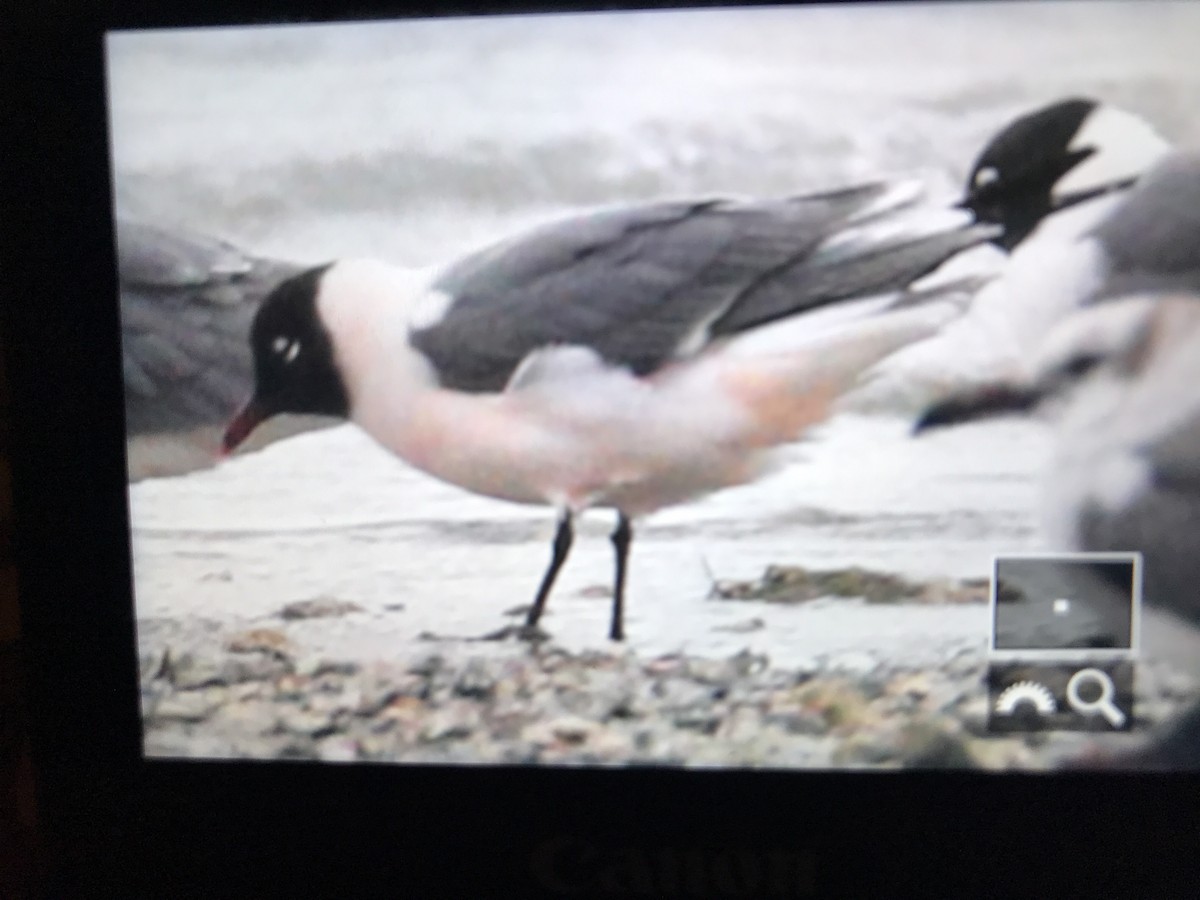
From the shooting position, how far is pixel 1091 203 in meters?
0.83

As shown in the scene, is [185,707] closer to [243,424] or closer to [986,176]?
[243,424]

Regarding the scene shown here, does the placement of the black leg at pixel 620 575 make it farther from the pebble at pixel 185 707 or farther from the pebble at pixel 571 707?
the pebble at pixel 185 707

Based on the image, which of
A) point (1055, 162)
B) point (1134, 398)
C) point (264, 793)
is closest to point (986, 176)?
point (1055, 162)

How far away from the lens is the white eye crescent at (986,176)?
0.82 meters

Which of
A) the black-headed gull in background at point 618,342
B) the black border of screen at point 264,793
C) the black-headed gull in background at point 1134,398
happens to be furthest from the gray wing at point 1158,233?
the black border of screen at point 264,793

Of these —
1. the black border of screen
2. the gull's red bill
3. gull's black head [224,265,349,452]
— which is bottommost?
the black border of screen

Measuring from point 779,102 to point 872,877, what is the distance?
67 centimetres

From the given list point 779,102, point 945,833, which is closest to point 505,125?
point 779,102

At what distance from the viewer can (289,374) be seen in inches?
34.6

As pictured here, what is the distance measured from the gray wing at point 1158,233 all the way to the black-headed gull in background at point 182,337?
0.68 metres

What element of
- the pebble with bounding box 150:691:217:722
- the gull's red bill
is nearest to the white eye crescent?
the gull's red bill

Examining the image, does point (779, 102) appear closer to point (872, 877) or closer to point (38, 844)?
point (872, 877)

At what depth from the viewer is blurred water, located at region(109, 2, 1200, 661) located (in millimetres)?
811

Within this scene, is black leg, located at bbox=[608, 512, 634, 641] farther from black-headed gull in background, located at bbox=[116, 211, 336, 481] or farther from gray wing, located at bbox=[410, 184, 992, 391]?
black-headed gull in background, located at bbox=[116, 211, 336, 481]
